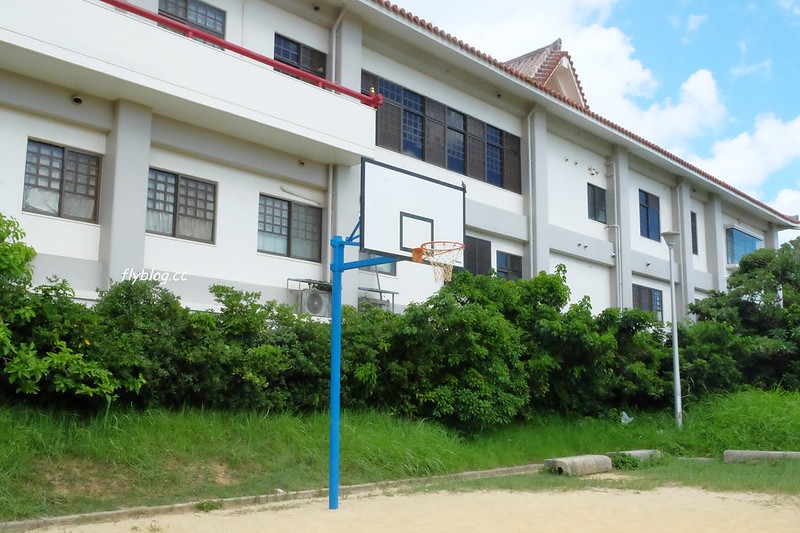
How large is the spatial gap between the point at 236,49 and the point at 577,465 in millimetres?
8870

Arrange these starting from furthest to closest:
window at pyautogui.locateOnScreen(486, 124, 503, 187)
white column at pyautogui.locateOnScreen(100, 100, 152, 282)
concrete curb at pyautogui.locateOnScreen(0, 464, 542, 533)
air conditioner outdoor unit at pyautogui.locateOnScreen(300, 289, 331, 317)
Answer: window at pyautogui.locateOnScreen(486, 124, 503, 187) → air conditioner outdoor unit at pyautogui.locateOnScreen(300, 289, 331, 317) → white column at pyautogui.locateOnScreen(100, 100, 152, 282) → concrete curb at pyautogui.locateOnScreen(0, 464, 542, 533)

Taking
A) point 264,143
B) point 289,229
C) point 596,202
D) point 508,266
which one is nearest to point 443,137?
point 508,266

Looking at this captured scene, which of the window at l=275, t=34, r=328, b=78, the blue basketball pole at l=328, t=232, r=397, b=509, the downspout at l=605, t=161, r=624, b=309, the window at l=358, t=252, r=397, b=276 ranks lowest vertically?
the blue basketball pole at l=328, t=232, r=397, b=509

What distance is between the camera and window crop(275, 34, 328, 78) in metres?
15.7

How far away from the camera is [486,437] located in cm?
1438

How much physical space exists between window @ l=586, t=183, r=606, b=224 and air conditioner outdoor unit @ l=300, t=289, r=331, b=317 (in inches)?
422

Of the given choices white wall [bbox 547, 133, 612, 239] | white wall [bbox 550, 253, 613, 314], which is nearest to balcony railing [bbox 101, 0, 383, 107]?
white wall [bbox 547, 133, 612, 239]

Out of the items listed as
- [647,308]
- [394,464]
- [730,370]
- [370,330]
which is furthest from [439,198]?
[647,308]

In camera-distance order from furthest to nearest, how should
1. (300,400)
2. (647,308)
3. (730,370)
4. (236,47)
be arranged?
1. (647,308)
2. (730,370)
3. (236,47)
4. (300,400)

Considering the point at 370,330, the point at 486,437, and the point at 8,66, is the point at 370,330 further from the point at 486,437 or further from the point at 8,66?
the point at 8,66

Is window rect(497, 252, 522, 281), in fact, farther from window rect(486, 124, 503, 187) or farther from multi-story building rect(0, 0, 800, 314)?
window rect(486, 124, 503, 187)

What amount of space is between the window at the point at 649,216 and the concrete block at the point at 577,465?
12.9 meters

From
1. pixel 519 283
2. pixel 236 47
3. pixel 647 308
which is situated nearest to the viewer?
pixel 236 47

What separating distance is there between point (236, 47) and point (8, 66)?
3.55 m
